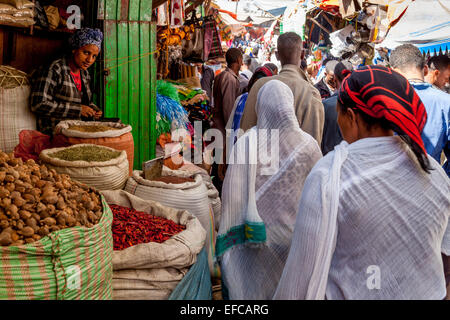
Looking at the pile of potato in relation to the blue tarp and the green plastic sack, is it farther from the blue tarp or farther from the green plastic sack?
the blue tarp

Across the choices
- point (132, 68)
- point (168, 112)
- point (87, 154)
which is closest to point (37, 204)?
point (87, 154)

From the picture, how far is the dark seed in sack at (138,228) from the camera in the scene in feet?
6.41

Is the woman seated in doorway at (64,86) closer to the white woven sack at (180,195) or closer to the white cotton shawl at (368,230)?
the white woven sack at (180,195)

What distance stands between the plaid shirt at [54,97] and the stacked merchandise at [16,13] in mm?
392

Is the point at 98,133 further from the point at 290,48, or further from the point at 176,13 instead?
the point at 176,13

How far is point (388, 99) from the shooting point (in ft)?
4.05

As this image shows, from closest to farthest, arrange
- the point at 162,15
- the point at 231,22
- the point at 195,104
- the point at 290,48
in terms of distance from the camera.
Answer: the point at 290,48 < the point at 162,15 < the point at 195,104 < the point at 231,22

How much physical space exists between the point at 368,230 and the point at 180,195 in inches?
62.0

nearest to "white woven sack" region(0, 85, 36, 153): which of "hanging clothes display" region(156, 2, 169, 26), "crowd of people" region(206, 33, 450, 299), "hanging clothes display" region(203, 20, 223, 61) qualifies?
"hanging clothes display" region(156, 2, 169, 26)

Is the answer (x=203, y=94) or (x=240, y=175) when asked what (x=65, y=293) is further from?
(x=203, y=94)

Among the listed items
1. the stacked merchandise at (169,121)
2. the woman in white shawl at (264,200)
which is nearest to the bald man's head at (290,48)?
the woman in white shawl at (264,200)

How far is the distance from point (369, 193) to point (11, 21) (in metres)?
3.11

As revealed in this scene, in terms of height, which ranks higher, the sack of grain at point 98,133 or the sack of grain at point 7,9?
the sack of grain at point 7,9

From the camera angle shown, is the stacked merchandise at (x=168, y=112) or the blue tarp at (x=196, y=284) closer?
the blue tarp at (x=196, y=284)
